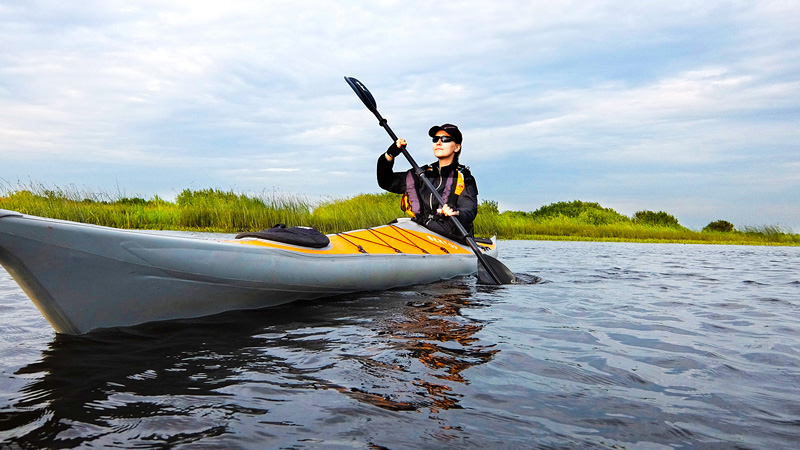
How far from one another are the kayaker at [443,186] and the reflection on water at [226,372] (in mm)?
2251

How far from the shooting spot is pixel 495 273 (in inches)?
226

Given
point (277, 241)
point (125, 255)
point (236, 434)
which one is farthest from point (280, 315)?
point (236, 434)

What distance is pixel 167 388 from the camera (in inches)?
84.6

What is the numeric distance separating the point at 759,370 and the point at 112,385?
119 inches

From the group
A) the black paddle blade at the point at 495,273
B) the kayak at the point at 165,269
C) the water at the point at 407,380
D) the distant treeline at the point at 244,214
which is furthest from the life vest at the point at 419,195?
the distant treeline at the point at 244,214

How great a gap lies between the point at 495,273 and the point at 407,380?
361 centimetres

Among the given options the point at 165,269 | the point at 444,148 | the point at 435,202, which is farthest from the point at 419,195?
the point at 165,269

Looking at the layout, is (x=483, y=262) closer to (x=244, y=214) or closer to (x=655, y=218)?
(x=244, y=214)

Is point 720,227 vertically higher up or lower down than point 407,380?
higher up

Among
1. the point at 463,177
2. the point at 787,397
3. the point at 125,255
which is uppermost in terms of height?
the point at 463,177

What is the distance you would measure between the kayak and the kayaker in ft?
4.05

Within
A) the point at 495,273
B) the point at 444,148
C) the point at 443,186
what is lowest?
the point at 495,273

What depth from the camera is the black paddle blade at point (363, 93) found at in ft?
20.4

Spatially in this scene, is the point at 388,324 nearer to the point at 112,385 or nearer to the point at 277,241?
the point at 277,241
